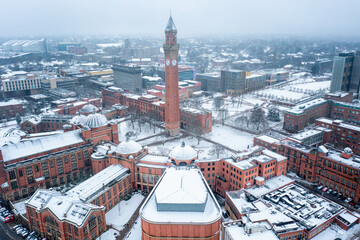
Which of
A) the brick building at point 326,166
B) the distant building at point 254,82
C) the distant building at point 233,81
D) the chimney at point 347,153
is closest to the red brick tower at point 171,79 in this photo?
the brick building at point 326,166

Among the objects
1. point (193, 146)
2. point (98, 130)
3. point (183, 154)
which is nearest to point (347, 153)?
point (183, 154)

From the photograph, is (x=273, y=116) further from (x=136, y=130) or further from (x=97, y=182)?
(x=97, y=182)

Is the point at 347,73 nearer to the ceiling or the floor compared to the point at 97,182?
nearer to the ceiling

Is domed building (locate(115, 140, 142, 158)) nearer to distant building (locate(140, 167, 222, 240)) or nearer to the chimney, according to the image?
distant building (locate(140, 167, 222, 240))

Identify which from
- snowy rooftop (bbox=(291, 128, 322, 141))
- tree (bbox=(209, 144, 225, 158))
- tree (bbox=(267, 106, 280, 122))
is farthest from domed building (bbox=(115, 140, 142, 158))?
tree (bbox=(267, 106, 280, 122))

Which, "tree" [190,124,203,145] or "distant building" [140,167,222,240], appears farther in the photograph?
"tree" [190,124,203,145]

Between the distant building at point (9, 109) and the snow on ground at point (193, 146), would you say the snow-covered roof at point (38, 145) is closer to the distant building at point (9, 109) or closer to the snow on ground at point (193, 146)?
the snow on ground at point (193, 146)

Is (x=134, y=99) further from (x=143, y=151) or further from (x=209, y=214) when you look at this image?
(x=209, y=214)
